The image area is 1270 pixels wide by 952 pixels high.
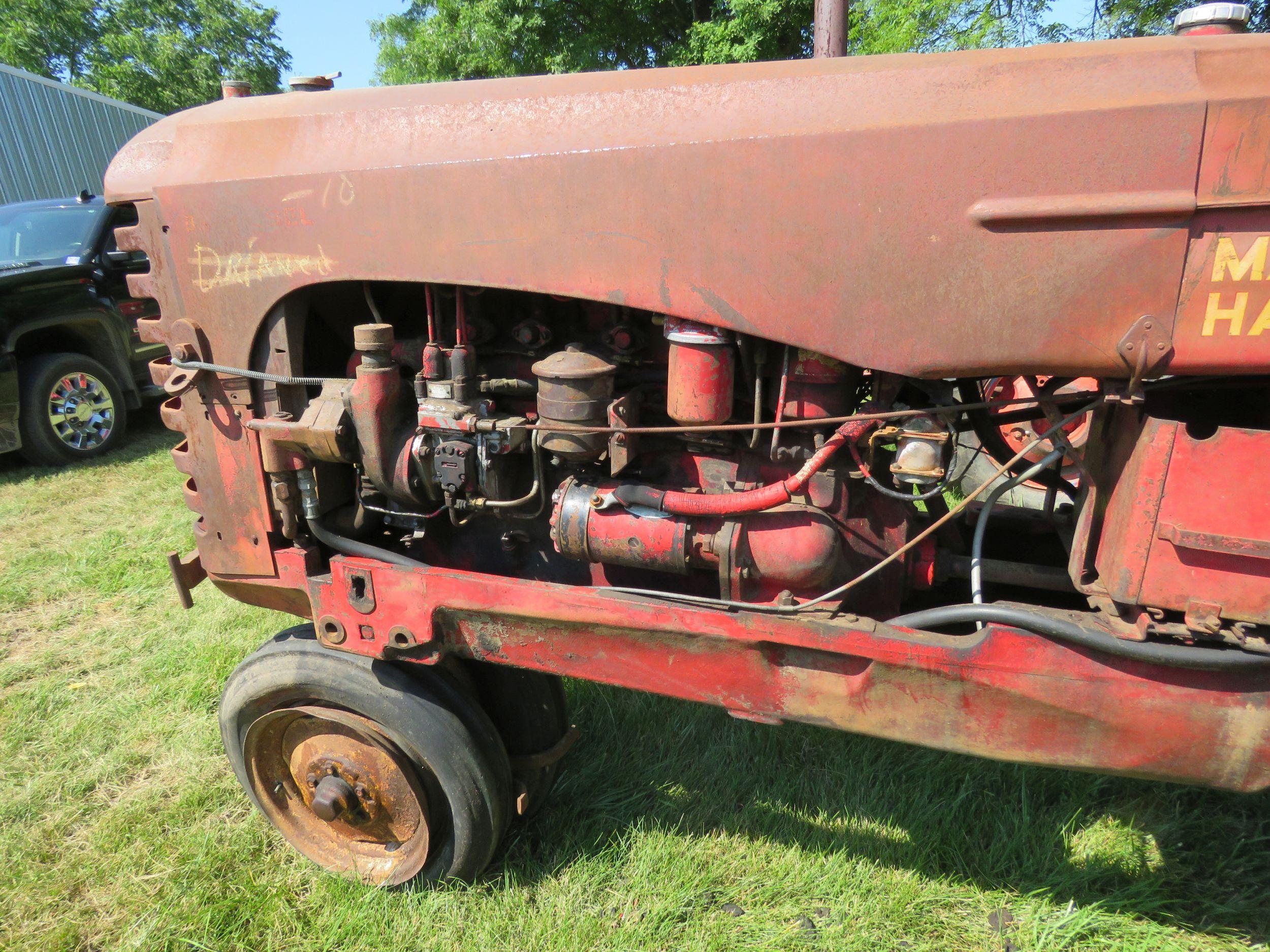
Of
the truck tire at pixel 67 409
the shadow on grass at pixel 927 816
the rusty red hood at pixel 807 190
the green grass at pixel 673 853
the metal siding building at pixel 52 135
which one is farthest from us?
the metal siding building at pixel 52 135

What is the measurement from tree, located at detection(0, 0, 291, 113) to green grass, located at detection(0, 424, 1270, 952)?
2486 centimetres

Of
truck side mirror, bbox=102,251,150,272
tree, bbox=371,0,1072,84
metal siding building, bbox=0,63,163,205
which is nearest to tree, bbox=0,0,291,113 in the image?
metal siding building, bbox=0,63,163,205

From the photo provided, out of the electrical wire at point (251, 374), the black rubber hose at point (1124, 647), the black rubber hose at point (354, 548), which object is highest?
the electrical wire at point (251, 374)

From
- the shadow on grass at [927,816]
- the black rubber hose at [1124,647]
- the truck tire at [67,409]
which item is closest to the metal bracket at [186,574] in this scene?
the shadow on grass at [927,816]

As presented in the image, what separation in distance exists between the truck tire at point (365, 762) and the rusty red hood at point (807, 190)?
1.01m

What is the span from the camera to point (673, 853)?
237 cm

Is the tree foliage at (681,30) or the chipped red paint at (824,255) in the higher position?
the tree foliage at (681,30)

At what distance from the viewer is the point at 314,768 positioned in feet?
7.57

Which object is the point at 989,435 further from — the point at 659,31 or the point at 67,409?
the point at 659,31

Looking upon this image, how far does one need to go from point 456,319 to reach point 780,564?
3.28 feet

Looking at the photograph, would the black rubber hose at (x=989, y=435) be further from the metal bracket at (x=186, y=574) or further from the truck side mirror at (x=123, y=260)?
the truck side mirror at (x=123, y=260)

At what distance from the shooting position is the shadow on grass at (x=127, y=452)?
596 cm

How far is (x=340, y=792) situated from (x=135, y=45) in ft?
94.9

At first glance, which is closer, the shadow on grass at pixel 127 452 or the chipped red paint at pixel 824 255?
the chipped red paint at pixel 824 255
